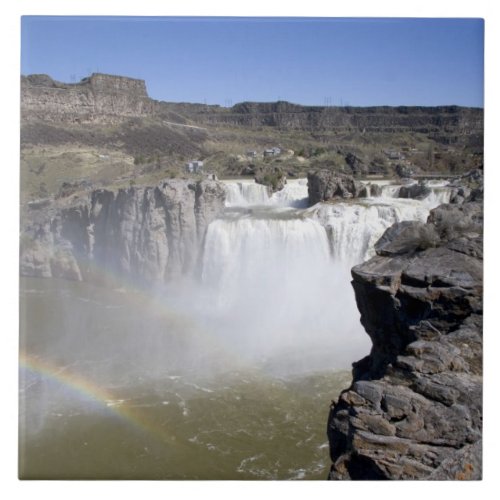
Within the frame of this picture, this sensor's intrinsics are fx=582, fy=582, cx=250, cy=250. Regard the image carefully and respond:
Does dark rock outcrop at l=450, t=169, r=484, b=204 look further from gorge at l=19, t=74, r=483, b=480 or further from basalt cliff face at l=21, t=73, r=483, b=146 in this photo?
basalt cliff face at l=21, t=73, r=483, b=146

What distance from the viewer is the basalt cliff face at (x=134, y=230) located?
12641 mm

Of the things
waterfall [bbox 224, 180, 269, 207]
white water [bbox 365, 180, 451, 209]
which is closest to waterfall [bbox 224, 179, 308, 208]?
waterfall [bbox 224, 180, 269, 207]

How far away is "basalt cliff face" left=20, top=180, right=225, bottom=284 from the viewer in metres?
12.6

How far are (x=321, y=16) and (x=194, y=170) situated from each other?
9.23 meters

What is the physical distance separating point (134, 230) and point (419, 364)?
9.65 m

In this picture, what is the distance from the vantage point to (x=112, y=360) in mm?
8812

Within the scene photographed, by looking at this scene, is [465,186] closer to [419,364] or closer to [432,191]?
[432,191]

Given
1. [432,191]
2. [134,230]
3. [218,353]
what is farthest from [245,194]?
[218,353]

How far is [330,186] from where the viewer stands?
12055 millimetres

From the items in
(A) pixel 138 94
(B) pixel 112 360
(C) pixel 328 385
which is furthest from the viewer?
(A) pixel 138 94

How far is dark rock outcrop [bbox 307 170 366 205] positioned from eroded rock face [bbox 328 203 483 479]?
263 inches
